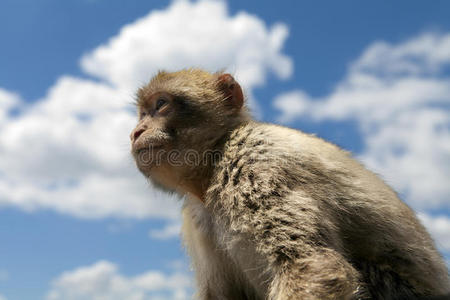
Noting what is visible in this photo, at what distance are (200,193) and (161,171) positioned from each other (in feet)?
1.29

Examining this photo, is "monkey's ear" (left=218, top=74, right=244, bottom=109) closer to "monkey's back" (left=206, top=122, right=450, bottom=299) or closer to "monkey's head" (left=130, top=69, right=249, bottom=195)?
"monkey's head" (left=130, top=69, right=249, bottom=195)

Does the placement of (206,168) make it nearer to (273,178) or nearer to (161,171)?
(161,171)

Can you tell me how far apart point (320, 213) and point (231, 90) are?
1.71m

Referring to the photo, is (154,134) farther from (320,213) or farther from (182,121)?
(320,213)

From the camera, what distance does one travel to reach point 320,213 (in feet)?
12.4

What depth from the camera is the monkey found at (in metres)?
3.66

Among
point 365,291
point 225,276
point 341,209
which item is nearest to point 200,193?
point 225,276

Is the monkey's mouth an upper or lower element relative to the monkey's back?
upper

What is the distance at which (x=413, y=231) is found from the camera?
4.12 metres

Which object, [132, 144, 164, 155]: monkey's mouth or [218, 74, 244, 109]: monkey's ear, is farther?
[218, 74, 244, 109]: monkey's ear

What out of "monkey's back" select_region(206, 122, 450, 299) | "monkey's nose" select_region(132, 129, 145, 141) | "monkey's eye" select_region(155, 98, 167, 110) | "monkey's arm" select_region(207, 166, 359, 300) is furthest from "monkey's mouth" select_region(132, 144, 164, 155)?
"monkey's arm" select_region(207, 166, 359, 300)

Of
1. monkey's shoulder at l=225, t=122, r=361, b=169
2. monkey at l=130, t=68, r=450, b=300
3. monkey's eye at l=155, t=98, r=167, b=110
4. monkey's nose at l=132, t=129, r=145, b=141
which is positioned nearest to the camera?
monkey at l=130, t=68, r=450, b=300

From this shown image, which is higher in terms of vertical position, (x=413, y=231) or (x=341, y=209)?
(x=341, y=209)

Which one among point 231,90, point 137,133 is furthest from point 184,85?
point 137,133
